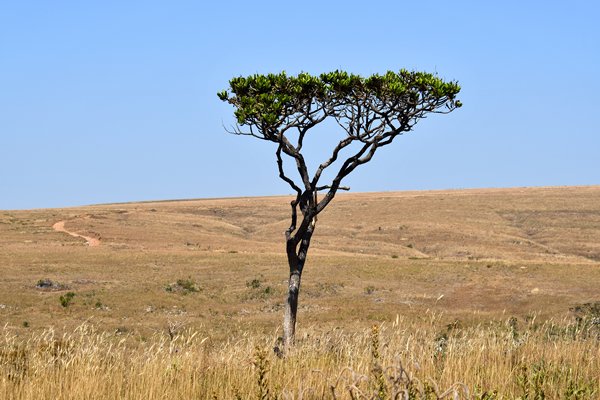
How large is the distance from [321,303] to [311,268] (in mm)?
12805

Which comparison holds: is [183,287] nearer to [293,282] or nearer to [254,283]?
[254,283]

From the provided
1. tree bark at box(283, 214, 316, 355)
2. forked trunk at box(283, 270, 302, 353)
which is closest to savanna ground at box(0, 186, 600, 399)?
forked trunk at box(283, 270, 302, 353)

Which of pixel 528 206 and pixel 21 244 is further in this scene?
pixel 528 206

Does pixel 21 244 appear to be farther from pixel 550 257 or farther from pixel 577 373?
pixel 577 373

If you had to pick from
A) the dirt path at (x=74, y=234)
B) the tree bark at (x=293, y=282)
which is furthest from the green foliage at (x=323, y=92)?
the dirt path at (x=74, y=234)

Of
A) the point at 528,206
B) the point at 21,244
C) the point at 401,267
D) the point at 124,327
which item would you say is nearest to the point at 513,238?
the point at 528,206

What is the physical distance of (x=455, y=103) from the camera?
22344 mm

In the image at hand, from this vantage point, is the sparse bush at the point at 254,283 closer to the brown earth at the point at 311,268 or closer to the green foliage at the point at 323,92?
the brown earth at the point at 311,268

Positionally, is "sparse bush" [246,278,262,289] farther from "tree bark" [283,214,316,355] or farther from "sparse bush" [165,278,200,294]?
"tree bark" [283,214,316,355]

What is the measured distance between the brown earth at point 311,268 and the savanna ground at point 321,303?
24cm

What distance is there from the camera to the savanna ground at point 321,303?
764 centimetres

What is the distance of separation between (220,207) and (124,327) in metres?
93.2

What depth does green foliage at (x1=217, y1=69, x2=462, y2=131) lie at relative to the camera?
2081cm

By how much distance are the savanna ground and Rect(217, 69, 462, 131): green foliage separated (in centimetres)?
645
